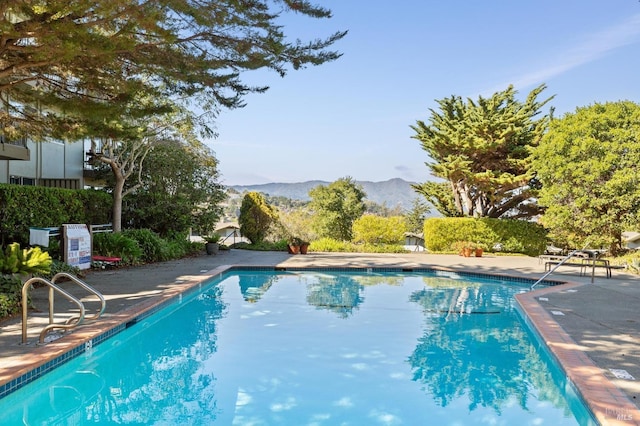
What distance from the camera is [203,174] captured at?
20.7 metres

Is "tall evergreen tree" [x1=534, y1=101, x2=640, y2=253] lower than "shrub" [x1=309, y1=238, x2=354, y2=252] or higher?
higher

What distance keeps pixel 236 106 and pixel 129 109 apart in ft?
6.53

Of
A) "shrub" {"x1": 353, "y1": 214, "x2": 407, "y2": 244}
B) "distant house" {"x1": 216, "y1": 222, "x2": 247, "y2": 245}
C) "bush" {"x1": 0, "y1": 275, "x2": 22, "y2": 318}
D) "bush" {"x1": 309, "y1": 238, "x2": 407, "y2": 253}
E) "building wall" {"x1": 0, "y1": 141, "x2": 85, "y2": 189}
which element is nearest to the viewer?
"bush" {"x1": 0, "y1": 275, "x2": 22, "y2": 318}

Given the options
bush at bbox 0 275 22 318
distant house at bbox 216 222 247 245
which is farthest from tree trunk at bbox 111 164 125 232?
bush at bbox 0 275 22 318

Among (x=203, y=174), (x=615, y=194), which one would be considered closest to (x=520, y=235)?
(x=615, y=194)

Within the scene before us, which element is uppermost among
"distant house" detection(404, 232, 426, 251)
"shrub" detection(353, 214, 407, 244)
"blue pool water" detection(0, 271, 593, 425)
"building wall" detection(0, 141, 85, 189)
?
"building wall" detection(0, 141, 85, 189)

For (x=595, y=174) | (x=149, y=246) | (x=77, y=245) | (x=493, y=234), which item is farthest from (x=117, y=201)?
(x=595, y=174)

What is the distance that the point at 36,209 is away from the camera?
40.3 feet

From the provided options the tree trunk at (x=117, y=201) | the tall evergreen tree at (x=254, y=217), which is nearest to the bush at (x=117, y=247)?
the tree trunk at (x=117, y=201)

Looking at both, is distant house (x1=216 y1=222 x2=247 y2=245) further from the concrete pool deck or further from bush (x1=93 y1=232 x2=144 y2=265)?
the concrete pool deck

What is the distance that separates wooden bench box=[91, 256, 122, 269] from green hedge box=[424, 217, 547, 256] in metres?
15.2

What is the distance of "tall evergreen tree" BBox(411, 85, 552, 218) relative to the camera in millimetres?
23188

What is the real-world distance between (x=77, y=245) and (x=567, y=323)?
10.6 metres

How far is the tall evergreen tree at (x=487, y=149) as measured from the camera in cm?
2319
